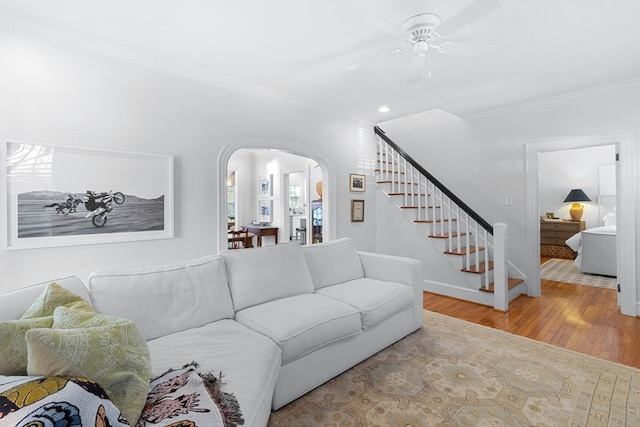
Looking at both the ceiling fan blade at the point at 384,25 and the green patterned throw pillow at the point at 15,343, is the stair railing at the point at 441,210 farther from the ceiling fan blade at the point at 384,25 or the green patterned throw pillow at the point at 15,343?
the green patterned throw pillow at the point at 15,343

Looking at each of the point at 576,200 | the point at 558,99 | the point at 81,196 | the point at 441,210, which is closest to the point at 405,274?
the point at 441,210

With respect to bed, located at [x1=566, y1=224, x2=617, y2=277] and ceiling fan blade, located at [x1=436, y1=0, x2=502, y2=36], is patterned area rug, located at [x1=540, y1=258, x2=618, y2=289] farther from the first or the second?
ceiling fan blade, located at [x1=436, y1=0, x2=502, y2=36]

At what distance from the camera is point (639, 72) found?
9.98 feet

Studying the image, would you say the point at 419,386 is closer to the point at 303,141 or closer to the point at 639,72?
the point at 303,141

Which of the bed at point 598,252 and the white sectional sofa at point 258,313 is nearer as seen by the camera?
the white sectional sofa at point 258,313

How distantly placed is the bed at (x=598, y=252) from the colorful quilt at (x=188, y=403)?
5.88 m

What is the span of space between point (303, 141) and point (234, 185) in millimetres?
4043

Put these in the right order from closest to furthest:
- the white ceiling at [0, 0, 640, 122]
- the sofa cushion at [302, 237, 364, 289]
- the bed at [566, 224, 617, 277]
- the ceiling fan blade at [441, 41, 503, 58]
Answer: the white ceiling at [0, 0, 640, 122]
the ceiling fan blade at [441, 41, 503, 58]
the sofa cushion at [302, 237, 364, 289]
the bed at [566, 224, 617, 277]

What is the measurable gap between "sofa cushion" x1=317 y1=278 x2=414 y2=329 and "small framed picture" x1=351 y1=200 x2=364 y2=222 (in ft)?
5.62

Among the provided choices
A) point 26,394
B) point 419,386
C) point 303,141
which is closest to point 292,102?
point 303,141

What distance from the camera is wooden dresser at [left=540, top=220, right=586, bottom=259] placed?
6.29 metres

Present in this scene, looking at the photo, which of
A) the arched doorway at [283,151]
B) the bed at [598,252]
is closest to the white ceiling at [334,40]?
the arched doorway at [283,151]

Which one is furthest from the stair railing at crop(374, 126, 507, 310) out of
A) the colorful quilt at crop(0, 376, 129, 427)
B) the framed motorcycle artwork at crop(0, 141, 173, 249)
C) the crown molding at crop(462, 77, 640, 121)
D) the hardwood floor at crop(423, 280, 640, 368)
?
the colorful quilt at crop(0, 376, 129, 427)

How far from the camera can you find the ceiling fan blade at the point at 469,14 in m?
1.86
